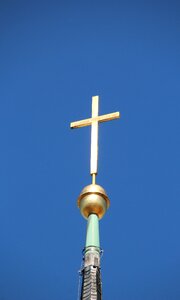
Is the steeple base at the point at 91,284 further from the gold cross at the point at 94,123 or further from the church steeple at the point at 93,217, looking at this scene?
the gold cross at the point at 94,123

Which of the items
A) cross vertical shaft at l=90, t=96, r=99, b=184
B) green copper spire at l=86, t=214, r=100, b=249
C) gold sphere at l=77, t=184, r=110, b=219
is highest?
cross vertical shaft at l=90, t=96, r=99, b=184

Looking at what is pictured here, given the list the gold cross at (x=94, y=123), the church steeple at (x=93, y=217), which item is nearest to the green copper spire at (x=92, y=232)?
the church steeple at (x=93, y=217)

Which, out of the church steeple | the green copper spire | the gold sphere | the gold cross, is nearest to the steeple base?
the church steeple

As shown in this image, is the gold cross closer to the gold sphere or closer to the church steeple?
the church steeple

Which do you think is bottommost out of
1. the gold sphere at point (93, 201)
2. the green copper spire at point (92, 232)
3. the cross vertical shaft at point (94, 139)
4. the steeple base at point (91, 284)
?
the steeple base at point (91, 284)

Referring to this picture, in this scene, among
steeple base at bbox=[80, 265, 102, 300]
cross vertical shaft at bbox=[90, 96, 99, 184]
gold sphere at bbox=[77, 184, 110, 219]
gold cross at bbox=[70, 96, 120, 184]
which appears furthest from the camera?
gold cross at bbox=[70, 96, 120, 184]

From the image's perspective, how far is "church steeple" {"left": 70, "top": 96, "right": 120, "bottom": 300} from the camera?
Answer: 16078 millimetres

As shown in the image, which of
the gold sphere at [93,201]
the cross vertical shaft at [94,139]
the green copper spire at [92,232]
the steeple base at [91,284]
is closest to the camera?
the steeple base at [91,284]

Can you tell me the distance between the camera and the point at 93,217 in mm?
18438

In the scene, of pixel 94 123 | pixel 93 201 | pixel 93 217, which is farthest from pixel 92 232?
pixel 94 123

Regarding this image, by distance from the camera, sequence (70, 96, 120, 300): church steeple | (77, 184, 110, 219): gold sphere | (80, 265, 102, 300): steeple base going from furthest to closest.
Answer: (77, 184, 110, 219): gold sphere → (70, 96, 120, 300): church steeple → (80, 265, 102, 300): steeple base

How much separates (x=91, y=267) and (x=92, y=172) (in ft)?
14.0

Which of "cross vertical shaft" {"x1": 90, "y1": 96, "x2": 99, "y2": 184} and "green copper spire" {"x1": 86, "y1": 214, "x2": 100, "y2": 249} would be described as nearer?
"green copper spire" {"x1": 86, "y1": 214, "x2": 100, "y2": 249}

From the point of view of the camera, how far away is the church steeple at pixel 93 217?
16.1 m
